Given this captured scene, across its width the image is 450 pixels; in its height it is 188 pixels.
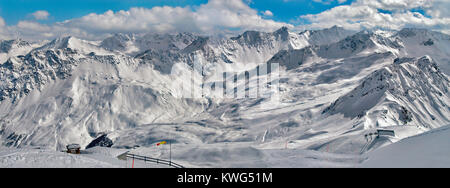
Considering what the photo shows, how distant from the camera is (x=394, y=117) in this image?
6816 inches
